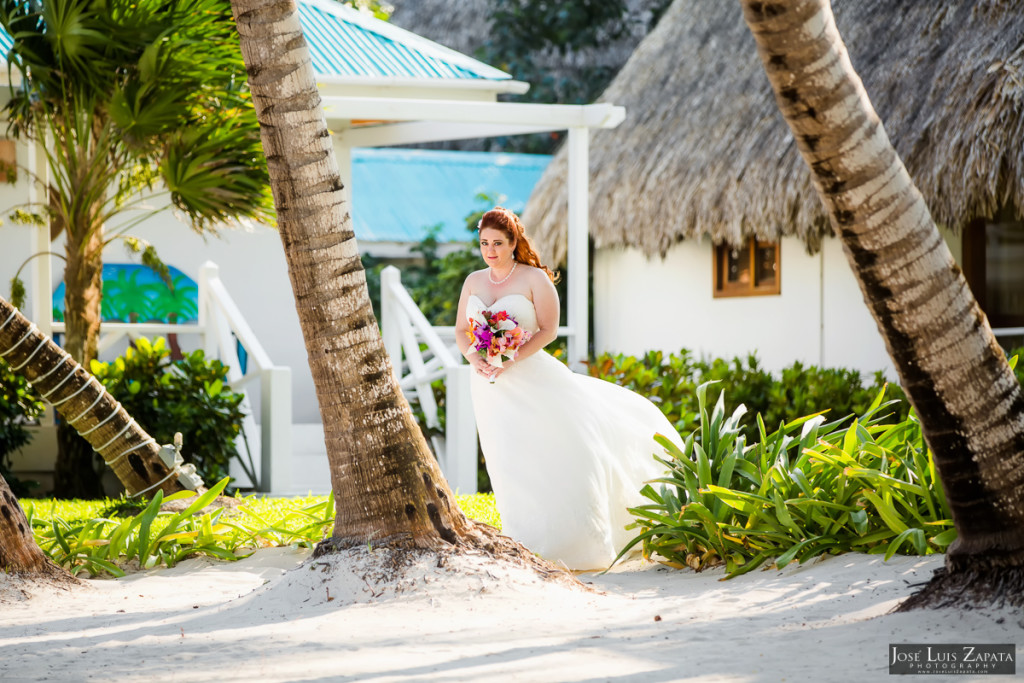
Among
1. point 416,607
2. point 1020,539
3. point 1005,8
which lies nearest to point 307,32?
point 1005,8

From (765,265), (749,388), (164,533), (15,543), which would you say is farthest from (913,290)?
(765,265)

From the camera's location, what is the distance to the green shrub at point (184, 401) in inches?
347

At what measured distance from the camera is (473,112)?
10.0 m

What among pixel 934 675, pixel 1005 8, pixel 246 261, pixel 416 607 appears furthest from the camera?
pixel 246 261

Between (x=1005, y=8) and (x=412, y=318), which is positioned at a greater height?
(x=1005, y=8)

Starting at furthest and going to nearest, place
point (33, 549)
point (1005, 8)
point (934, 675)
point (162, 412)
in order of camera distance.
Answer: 1. point (1005, 8)
2. point (162, 412)
3. point (33, 549)
4. point (934, 675)

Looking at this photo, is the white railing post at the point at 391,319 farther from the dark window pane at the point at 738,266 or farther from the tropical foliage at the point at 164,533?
the dark window pane at the point at 738,266

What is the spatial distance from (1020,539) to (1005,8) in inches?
293

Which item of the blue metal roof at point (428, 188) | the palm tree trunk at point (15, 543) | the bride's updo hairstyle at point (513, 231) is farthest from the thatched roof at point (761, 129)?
the palm tree trunk at point (15, 543)

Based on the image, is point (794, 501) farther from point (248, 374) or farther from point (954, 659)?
point (248, 374)

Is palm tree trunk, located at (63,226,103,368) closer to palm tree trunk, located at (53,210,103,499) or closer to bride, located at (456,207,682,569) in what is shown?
palm tree trunk, located at (53,210,103,499)

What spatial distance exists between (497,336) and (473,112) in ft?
15.0

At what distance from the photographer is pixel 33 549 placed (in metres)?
5.13

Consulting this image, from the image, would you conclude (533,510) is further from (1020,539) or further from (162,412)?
(162,412)
